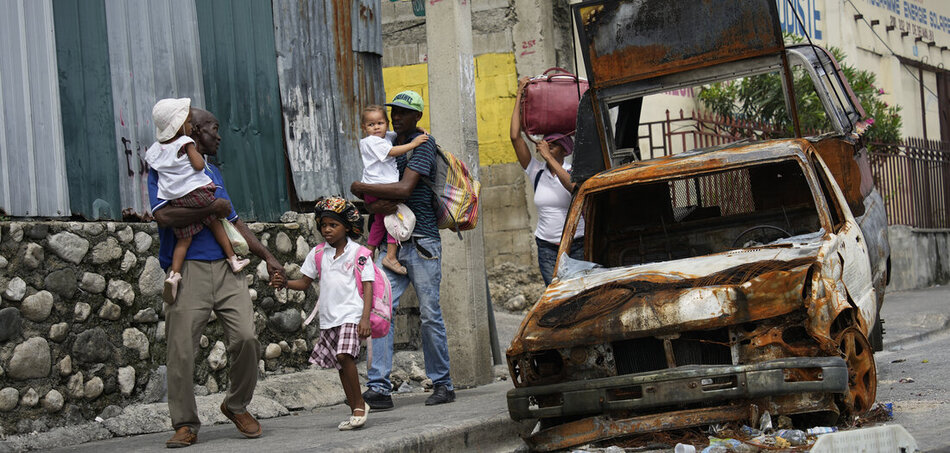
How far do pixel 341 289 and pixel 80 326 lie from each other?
1689mm

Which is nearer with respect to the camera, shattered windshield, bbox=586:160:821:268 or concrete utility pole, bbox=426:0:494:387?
shattered windshield, bbox=586:160:821:268

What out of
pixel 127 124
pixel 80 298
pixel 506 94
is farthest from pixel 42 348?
pixel 506 94

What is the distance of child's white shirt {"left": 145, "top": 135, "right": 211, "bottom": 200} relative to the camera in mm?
6375

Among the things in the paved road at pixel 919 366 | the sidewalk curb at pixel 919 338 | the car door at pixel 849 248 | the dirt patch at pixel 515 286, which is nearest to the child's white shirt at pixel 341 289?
the car door at pixel 849 248

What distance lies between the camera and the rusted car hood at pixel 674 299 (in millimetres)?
5863

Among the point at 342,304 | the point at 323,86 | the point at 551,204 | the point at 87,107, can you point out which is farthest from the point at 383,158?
the point at 323,86

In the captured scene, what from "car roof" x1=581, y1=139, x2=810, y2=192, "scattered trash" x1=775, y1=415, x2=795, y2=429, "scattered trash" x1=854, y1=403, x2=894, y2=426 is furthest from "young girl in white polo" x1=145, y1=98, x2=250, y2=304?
"scattered trash" x1=854, y1=403, x2=894, y2=426

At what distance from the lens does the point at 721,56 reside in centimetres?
845

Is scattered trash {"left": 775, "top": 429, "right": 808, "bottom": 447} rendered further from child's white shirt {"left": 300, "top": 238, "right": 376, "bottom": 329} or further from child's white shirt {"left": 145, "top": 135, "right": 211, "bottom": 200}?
child's white shirt {"left": 145, "top": 135, "right": 211, "bottom": 200}

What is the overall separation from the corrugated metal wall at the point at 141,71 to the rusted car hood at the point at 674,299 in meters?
3.03

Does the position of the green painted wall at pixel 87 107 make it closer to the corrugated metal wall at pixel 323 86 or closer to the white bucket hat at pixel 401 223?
the white bucket hat at pixel 401 223

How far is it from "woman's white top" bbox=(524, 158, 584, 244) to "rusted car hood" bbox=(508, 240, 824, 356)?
217 centimetres

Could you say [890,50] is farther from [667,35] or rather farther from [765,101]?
[667,35]

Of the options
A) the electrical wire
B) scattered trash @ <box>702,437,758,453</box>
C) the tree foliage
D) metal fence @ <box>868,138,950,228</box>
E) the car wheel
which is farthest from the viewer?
the electrical wire
